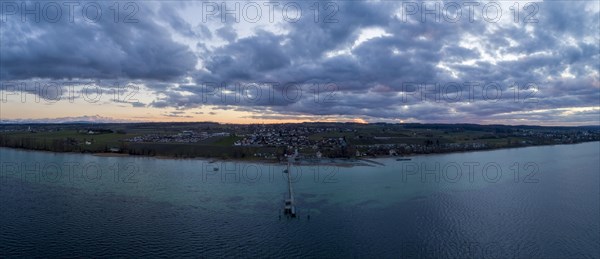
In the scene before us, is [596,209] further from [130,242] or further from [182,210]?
[130,242]

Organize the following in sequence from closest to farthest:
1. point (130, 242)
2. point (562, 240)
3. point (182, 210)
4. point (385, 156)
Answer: point (130, 242), point (562, 240), point (182, 210), point (385, 156)

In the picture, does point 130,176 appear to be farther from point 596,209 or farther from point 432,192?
point 596,209

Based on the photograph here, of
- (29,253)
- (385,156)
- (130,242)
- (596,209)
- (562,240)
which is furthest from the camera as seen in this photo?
(385,156)

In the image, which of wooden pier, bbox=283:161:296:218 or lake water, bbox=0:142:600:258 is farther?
wooden pier, bbox=283:161:296:218

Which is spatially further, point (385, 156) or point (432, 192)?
point (385, 156)

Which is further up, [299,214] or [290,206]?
[290,206]

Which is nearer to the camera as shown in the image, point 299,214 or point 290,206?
point 299,214

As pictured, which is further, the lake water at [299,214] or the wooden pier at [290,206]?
the wooden pier at [290,206]

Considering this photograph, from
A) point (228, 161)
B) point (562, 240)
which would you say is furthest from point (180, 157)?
point (562, 240)
